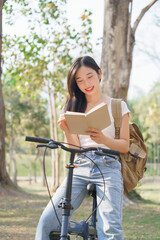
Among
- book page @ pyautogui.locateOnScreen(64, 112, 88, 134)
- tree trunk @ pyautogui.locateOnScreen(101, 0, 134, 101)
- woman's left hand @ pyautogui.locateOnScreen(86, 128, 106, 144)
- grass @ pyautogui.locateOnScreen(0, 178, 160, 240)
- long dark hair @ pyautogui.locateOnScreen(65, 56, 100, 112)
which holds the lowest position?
grass @ pyautogui.locateOnScreen(0, 178, 160, 240)

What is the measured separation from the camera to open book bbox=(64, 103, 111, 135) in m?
2.43

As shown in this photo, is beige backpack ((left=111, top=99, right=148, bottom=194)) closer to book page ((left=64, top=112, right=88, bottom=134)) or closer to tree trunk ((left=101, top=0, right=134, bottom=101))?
book page ((left=64, top=112, right=88, bottom=134))

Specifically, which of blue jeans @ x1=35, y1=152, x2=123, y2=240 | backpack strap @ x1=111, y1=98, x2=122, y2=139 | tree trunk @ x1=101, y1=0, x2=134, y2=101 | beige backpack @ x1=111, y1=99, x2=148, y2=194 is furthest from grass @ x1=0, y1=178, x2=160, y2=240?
backpack strap @ x1=111, y1=98, x2=122, y2=139

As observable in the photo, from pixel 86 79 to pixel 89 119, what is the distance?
2.11 ft

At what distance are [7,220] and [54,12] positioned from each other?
27.7 ft

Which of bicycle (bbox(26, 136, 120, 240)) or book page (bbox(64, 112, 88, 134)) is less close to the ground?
book page (bbox(64, 112, 88, 134))

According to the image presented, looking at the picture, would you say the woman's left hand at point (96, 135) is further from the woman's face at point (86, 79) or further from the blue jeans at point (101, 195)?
the woman's face at point (86, 79)

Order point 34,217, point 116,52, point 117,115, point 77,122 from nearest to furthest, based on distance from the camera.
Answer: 1. point 77,122
2. point 117,115
3. point 34,217
4. point 116,52

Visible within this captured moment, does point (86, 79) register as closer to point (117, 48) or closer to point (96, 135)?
point (96, 135)

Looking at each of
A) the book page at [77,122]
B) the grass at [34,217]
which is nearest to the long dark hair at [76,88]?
the book page at [77,122]

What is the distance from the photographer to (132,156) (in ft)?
10.2

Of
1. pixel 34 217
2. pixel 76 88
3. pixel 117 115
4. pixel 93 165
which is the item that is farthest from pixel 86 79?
pixel 34 217

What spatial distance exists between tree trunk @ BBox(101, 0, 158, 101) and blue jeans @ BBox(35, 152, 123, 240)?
5.83 meters

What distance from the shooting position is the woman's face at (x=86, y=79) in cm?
303
